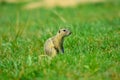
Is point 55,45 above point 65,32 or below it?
below

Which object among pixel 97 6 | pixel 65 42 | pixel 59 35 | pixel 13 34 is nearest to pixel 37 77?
pixel 59 35

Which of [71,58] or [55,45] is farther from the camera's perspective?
[55,45]

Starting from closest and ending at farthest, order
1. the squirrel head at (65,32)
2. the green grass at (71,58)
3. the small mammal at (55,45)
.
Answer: the green grass at (71,58) → the small mammal at (55,45) → the squirrel head at (65,32)

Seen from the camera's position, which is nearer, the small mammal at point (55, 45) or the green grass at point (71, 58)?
the green grass at point (71, 58)

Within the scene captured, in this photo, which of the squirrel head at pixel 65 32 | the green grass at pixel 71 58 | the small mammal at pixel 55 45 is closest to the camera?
the green grass at pixel 71 58

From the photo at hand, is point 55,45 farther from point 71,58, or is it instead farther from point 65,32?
point 71,58

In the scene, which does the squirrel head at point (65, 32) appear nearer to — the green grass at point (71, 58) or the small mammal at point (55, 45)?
the small mammal at point (55, 45)

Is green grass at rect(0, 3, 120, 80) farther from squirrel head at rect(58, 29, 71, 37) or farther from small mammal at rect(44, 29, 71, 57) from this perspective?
squirrel head at rect(58, 29, 71, 37)

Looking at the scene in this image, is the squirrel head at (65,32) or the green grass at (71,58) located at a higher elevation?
the squirrel head at (65,32)

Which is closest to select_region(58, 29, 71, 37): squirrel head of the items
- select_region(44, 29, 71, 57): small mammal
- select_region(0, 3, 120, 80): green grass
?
select_region(44, 29, 71, 57): small mammal

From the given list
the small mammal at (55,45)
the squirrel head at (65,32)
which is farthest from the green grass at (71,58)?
the squirrel head at (65,32)

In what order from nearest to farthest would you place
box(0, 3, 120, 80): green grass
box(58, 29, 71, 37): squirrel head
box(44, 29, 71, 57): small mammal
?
box(0, 3, 120, 80): green grass < box(44, 29, 71, 57): small mammal < box(58, 29, 71, 37): squirrel head

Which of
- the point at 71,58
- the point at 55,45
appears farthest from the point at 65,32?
the point at 71,58

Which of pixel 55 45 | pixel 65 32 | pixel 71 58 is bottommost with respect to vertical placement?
pixel 71 58
